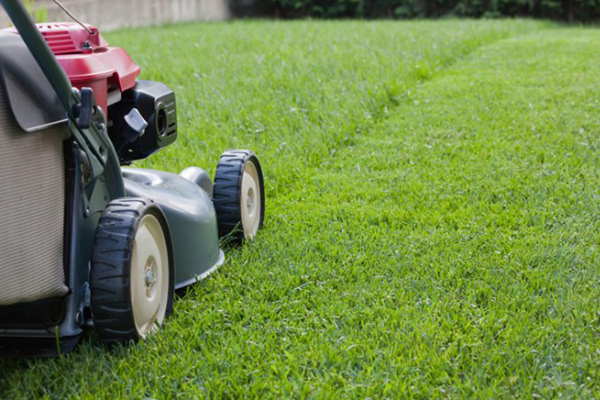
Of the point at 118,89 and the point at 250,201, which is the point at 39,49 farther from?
the point at 250,201

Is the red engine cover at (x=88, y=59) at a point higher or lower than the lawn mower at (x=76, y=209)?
higher

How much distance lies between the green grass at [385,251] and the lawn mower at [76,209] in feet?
0.34

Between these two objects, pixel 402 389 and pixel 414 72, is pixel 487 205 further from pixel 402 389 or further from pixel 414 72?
pixel 414 72

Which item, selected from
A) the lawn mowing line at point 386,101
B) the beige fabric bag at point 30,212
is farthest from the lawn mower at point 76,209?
the lawn mowing line at point 386,101

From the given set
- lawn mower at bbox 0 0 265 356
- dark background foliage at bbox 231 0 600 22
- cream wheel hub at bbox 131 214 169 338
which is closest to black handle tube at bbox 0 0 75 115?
lawn mower at bbox 0 0 265 356

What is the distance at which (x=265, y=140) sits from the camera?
422 cm

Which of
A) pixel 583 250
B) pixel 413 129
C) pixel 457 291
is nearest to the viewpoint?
pixel 457 291

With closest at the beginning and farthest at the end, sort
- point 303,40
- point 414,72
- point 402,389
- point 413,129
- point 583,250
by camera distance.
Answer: point 402,389 < point 583,250 < point 413,129 < point 414,72 < point 303,40

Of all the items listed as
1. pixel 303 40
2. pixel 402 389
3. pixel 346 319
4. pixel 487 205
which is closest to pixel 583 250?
pixel 487 205

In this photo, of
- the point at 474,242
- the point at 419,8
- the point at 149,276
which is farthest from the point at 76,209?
the point at 419,8

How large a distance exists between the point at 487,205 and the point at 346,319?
121 cm

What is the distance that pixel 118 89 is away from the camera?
7.61ft

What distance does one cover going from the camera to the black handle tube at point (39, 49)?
5.62ft

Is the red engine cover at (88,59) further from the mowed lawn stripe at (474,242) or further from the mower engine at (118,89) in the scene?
the mowed lawn stripe at (474,242)
